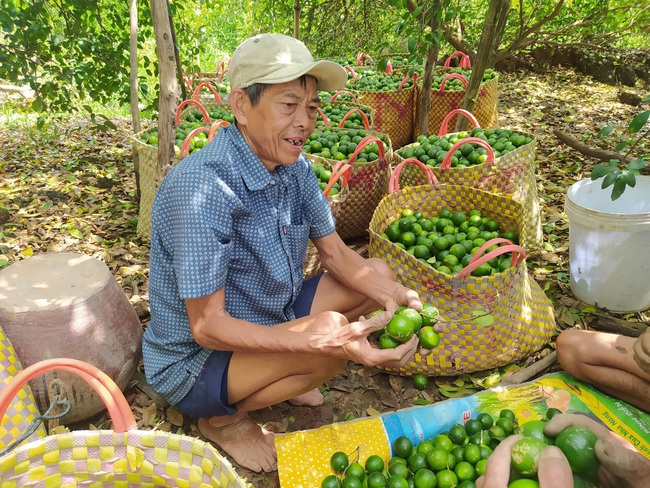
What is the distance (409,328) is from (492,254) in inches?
27.6

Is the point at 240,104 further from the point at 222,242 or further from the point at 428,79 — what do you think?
the point at 428,79

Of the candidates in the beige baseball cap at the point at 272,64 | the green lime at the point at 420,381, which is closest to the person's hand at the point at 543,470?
the green lime at the point at 420,381

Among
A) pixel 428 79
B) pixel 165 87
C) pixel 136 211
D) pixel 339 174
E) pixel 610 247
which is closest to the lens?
pixel 610 247

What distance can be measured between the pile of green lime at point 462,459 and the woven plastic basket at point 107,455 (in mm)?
944

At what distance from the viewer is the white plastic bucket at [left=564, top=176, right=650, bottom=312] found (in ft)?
11.4

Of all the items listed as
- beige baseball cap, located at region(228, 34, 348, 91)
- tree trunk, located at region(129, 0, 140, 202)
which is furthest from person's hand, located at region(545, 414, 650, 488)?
tree trunk, located at region(129, 0, 140, 202)

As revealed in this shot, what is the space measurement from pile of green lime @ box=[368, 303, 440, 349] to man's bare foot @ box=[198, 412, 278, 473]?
87 centimetres

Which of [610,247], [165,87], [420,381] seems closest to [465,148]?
[610,247]

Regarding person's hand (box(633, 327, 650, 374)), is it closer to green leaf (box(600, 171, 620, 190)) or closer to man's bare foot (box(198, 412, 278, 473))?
green leaf (box(600, 171, 620, 190))

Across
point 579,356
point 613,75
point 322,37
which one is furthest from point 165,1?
point 613,75

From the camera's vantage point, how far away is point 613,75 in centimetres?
990

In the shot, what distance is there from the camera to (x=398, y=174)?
3.88 m

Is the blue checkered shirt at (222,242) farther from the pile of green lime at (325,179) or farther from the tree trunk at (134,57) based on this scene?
the tree trunk at (134,57)

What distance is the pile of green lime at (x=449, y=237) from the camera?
135 inches
